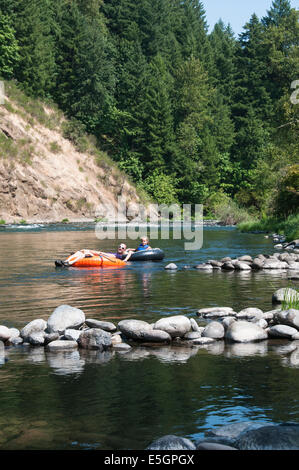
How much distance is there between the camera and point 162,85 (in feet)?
233

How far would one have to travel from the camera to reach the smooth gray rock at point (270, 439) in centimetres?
570

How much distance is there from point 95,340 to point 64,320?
94 cm

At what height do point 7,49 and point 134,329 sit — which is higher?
point 7,49

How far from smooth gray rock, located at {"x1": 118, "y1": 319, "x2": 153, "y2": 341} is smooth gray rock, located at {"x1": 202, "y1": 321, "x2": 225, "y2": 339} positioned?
932mm

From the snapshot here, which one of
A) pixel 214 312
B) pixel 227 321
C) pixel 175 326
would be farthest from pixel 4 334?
pixel 214 312

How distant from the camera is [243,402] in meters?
7.43

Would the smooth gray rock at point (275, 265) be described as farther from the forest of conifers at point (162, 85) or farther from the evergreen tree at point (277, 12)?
the evergreen tree at point (277, 12)

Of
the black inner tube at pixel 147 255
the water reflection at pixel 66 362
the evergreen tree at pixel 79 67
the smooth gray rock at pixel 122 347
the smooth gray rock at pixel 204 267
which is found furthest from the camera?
the evergreen tree at pixel 79 67

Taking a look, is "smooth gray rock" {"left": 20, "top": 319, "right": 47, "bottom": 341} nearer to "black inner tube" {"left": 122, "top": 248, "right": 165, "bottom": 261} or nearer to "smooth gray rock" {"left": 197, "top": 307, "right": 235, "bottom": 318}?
"smooth gray rock" {"left": 197, "top": 307, "right": 235, "bottom": 318}

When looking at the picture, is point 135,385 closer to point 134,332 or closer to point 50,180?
point 134,332

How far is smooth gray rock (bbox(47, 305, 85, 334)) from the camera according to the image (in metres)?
10.7

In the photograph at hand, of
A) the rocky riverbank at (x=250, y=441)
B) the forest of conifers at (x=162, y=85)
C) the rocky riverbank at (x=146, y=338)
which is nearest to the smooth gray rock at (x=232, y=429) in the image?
the rocky riverbank at (x=250, y=441)

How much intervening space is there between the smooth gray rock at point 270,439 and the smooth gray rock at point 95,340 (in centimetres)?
450
